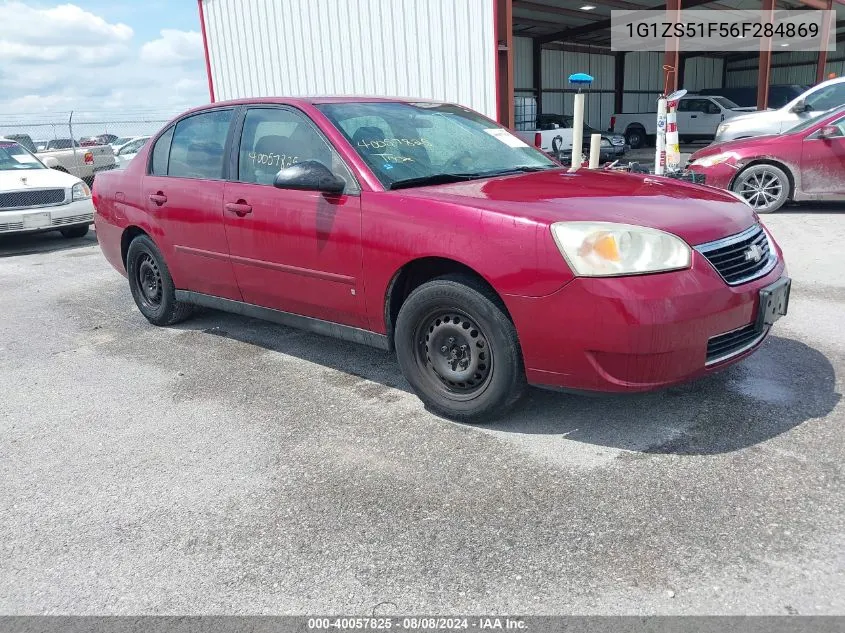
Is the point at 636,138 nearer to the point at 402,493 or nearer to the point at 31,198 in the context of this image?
the point at 31,198

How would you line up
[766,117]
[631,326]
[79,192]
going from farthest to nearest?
[766,117]
[79,192]
[631,326]

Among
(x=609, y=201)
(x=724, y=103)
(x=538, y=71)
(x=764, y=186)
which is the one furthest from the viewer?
(x=538, y=71)

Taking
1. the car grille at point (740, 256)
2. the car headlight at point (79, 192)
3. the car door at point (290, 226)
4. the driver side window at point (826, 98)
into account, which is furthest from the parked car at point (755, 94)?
the car door at point (290, 226)

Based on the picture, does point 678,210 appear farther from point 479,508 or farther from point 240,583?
point 240,583

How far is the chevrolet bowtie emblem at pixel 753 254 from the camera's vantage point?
125 inches

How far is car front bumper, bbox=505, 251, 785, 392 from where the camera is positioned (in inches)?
110

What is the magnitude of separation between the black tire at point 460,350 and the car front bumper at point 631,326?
0.11m

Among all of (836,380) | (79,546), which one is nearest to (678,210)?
(836,380)

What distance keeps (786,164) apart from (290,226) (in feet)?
23.9

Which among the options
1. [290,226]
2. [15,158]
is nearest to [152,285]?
[290,226]

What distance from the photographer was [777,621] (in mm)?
2010

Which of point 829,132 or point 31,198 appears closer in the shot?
point 829,132

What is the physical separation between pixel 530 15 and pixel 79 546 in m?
22.8

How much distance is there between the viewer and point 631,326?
2.79m
